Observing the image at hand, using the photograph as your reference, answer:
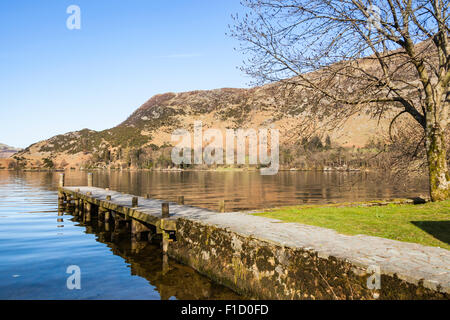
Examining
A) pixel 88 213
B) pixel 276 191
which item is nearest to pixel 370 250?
pixel 88 213

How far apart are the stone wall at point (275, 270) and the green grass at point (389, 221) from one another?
2908 mm

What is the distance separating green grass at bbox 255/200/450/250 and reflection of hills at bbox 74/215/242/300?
3788 millimetres

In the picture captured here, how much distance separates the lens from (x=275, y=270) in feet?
27.0

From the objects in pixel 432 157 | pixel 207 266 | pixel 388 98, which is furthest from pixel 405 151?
pixel 207 266

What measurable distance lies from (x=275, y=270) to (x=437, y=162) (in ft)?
36.1

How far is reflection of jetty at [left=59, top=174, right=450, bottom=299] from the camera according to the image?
19.7 feet

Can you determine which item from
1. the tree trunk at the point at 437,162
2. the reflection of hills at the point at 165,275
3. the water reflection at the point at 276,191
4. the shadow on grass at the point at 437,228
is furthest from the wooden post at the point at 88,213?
the tree trunk at the point at 437,162

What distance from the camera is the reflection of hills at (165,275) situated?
396 inches

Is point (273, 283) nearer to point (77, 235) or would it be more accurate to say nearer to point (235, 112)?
point (235, 112)

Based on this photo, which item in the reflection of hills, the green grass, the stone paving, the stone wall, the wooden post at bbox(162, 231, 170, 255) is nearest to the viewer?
the stone paving

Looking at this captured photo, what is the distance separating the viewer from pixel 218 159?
7352 inches

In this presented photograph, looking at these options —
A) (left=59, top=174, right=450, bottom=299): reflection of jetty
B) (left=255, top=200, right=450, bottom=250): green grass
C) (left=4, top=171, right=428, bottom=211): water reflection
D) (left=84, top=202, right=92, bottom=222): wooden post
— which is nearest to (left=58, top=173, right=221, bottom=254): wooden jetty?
(left=84, top=202, right=92, bottom=222): wooden post

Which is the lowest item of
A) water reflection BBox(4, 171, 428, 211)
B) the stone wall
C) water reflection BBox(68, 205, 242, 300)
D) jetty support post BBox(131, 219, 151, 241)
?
water reflection BBox(4, 171, 428, 211)

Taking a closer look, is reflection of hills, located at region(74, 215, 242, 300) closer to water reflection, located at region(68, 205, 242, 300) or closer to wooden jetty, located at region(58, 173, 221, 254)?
water reflection, located at region(68, 205, 242, 300)
